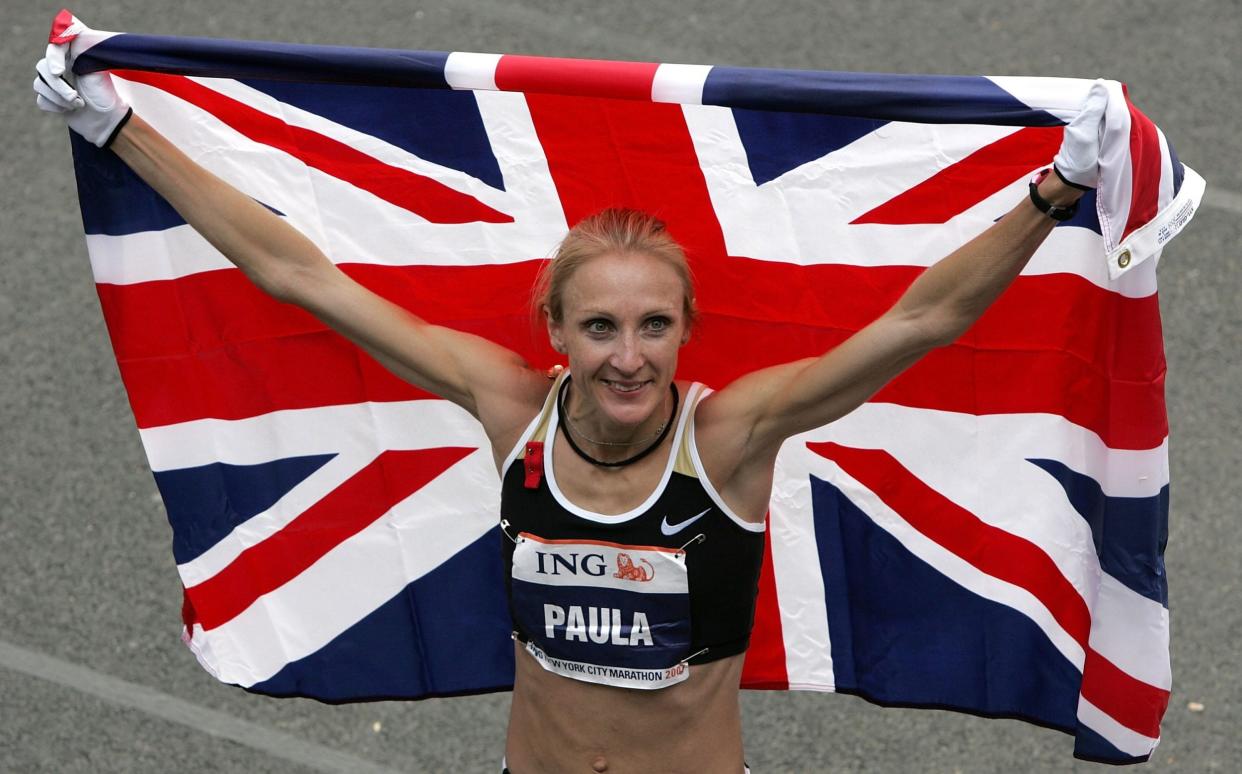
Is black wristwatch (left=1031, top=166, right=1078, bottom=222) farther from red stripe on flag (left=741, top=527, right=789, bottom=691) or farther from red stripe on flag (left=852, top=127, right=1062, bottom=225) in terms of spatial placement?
red stripe on flag (left=741, top=527, right=789, bottom=691)

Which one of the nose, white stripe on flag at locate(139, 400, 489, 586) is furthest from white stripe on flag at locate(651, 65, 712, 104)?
white stripe on flag at locate(139, 400, 489, 586)

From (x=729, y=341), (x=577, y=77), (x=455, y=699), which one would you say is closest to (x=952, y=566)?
(x=729, y=341)

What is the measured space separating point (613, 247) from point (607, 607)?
2.32 ft

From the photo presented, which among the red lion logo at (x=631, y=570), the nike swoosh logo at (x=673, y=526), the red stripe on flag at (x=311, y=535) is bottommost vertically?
the red stripe on flag at (x=311, y=535)

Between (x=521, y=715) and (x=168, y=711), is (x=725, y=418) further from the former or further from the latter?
(x=168, y=711)

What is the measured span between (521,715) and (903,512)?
0.98 meters

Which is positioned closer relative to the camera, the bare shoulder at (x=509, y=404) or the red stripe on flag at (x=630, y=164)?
the bare shoulder at (x=509, y=404)

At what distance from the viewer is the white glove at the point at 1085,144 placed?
8.74ft

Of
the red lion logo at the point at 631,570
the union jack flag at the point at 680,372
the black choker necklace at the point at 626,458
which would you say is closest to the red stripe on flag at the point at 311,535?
the union jack flag at the point at 680,372

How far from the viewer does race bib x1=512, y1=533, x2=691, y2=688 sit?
3113 mm

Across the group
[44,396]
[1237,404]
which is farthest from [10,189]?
[1237,404]

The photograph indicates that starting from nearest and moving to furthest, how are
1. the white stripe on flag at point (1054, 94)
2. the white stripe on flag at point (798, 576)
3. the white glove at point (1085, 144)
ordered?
1. the white glove at point (1085, 144)
2. the white stripe on flag at point (1054, 94)
3. the white stripe on flag at point (798, 576)

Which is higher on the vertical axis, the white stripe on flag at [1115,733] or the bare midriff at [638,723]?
the bare midriff at [638,723]

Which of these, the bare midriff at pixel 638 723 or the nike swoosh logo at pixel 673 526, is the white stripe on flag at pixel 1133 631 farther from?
the nike swoosh logo at pixel 673 526
